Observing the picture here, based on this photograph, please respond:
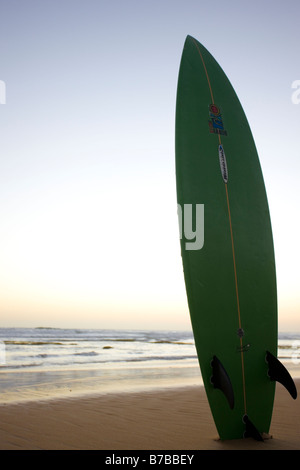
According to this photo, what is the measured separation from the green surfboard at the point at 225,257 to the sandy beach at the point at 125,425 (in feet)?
1.01

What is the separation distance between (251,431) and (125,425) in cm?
128

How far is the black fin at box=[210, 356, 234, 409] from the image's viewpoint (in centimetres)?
305

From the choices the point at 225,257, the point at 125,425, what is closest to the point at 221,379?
the point at 225,257

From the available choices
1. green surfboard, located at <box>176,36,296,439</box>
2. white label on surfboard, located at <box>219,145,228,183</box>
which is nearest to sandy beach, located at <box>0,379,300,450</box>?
green surfboard, located at <box>176,36,296,439</box>

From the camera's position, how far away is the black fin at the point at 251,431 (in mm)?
3295

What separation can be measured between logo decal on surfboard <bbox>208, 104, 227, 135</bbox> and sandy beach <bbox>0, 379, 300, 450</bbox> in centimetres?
298

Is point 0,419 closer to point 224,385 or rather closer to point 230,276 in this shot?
point 224,385

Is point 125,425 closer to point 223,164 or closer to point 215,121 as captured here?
point 223,164

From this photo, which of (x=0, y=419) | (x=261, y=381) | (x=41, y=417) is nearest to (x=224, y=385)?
(x=261, y=381)

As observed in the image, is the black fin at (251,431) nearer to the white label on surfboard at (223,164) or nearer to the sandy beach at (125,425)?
the sandy beach at (125,425)

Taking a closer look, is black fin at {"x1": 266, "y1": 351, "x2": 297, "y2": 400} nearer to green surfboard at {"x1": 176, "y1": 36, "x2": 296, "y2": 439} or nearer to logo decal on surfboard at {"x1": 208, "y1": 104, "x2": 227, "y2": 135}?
green surfboard at {"x1": 176, "y1": 36, "x2": 296, "y2": 439}

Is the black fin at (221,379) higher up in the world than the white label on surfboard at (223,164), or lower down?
lower down

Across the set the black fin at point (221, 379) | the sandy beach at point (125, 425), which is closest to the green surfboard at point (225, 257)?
the black fin at point (221, 379)

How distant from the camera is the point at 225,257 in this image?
3602mm
